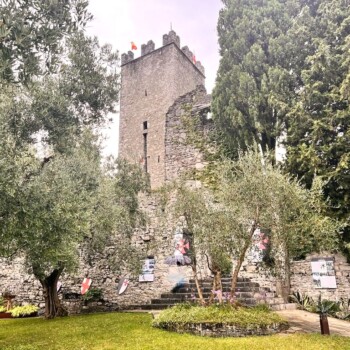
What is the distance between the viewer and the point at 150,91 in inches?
1092

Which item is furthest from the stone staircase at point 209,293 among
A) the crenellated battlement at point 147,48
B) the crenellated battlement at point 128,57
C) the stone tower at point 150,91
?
the crenellated battlement at point 128,57

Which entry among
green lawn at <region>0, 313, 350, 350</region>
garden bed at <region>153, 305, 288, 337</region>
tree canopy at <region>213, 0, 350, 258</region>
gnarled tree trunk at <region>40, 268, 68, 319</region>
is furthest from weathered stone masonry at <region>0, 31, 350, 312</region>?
tree canopy at <region>213, 0, 350, 258</region>

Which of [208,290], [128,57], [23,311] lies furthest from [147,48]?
[208,290]

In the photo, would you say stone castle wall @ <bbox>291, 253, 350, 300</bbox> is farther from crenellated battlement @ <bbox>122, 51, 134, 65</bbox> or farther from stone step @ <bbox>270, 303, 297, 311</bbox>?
crenellated battlement @ <bbox>122, 51, 134, 65</bbox>

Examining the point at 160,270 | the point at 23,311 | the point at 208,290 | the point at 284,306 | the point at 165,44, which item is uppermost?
the point at 165,44

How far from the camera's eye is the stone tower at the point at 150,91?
26328 mm

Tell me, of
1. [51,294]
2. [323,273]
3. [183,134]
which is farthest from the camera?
[183,134]

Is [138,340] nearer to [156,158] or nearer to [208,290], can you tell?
[208,290]

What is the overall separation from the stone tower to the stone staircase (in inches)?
466

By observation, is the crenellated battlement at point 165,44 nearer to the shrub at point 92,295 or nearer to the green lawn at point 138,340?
the shrub at point 92,295

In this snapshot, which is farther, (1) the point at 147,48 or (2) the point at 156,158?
(1) the point at 147,48

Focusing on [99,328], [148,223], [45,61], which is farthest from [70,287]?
[45,61]

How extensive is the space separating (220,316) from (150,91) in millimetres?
21340

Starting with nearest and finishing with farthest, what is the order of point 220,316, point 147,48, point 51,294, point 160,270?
point 220,316
point 51,294
point 160,270
point 147,48
